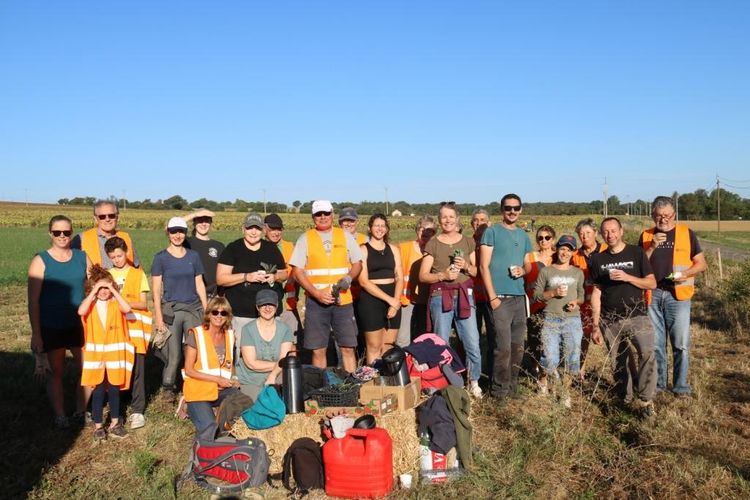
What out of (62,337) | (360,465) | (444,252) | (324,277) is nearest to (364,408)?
(360,465)

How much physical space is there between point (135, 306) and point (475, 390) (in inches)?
148

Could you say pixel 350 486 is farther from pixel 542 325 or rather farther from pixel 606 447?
pixel 542 325

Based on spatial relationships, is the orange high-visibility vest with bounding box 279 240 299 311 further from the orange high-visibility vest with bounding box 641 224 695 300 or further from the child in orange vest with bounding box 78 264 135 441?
the orange high-visibility vest with bounding box 641 224 695 300

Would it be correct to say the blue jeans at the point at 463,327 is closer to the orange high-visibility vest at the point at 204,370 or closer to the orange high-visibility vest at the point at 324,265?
the orange high-visibility vest at the point at 324,265

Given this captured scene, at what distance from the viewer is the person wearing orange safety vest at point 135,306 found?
251 inches

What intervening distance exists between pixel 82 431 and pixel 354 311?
10.2ft

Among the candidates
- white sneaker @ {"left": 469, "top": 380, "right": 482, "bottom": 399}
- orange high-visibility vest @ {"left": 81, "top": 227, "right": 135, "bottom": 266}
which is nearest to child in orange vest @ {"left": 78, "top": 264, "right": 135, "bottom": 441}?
orange high-visibility vest @ {"left": 81, "top": 227, "right": 135, "bottom": 266}

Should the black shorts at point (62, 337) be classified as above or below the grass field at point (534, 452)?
above

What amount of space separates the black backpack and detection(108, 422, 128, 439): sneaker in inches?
81.5

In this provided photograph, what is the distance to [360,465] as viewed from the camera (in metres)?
4.57

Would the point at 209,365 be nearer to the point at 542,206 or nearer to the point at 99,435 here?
the point at 99,435

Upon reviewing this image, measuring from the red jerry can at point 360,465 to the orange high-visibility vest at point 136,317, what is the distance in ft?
8.93

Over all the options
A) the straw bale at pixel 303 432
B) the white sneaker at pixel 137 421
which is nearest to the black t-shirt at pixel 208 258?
the white sneaker at pixel 137 421

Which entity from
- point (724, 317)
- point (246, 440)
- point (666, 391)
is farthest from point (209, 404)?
point (724, 317)
